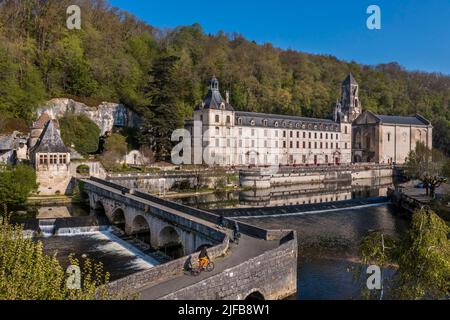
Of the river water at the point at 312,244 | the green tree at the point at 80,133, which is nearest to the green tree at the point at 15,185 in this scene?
the river water at the point at 312,244

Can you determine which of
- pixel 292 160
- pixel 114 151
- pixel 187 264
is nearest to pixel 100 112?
pixel 114 151

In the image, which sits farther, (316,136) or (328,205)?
(316,136)

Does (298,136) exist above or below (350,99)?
below

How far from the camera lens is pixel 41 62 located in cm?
5969

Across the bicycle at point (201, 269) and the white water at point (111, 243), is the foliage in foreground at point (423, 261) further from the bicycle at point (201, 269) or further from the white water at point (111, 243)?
the white water at point (111, 243)

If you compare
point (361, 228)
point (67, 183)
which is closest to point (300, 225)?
point (361, 228)

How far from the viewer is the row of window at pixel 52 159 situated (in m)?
41.4

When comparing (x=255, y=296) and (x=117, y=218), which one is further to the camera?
(x=117, y=218)

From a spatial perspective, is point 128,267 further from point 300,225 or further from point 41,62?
point 41,62

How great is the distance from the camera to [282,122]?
7362cm

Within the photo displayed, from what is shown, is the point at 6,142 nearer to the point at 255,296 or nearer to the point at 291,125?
the point at 255,296

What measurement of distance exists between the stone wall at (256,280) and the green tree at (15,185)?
1083 inches

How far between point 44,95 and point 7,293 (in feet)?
179

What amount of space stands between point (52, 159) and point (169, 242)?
2449 cm
